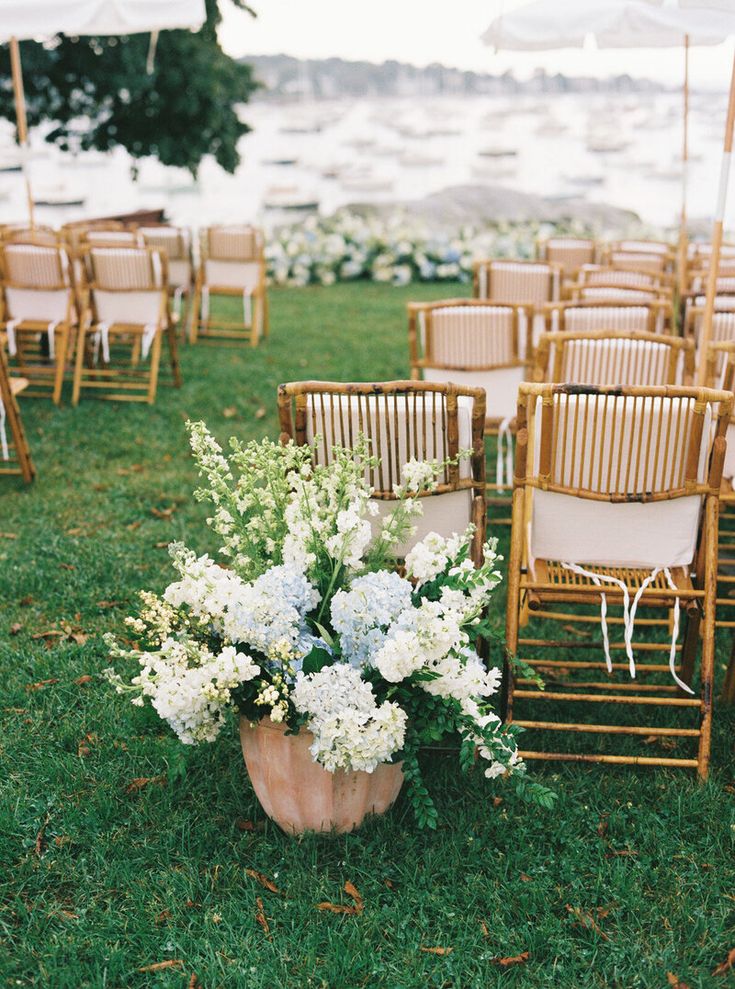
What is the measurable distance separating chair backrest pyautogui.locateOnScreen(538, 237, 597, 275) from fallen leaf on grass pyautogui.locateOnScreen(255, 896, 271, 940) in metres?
7.00

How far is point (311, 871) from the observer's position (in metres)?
2.62

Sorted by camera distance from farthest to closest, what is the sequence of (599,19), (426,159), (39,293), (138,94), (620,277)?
(426,159) < (138,94) < (39,293) < (620,277) < (599,19)

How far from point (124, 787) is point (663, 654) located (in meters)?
2.14

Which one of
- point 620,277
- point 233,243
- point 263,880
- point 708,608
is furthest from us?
point 233,243

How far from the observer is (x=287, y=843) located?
2.71 metres

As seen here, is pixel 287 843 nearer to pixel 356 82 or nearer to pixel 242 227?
pixel 242 227

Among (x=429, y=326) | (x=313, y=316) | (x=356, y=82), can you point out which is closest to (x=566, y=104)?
(x=356, y=82)

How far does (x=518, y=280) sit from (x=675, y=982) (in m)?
5.10

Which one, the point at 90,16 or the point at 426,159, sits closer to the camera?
the point at 90,16

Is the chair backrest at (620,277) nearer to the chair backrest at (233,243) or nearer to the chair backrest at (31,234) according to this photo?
the chair backrest at (233,243)

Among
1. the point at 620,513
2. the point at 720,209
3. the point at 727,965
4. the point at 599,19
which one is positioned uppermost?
the point at 599,19

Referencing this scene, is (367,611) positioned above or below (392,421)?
below

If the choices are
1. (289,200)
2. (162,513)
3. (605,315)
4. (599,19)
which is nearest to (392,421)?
(605,315)

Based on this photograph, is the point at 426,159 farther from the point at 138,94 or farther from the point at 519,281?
the point at 519,281
